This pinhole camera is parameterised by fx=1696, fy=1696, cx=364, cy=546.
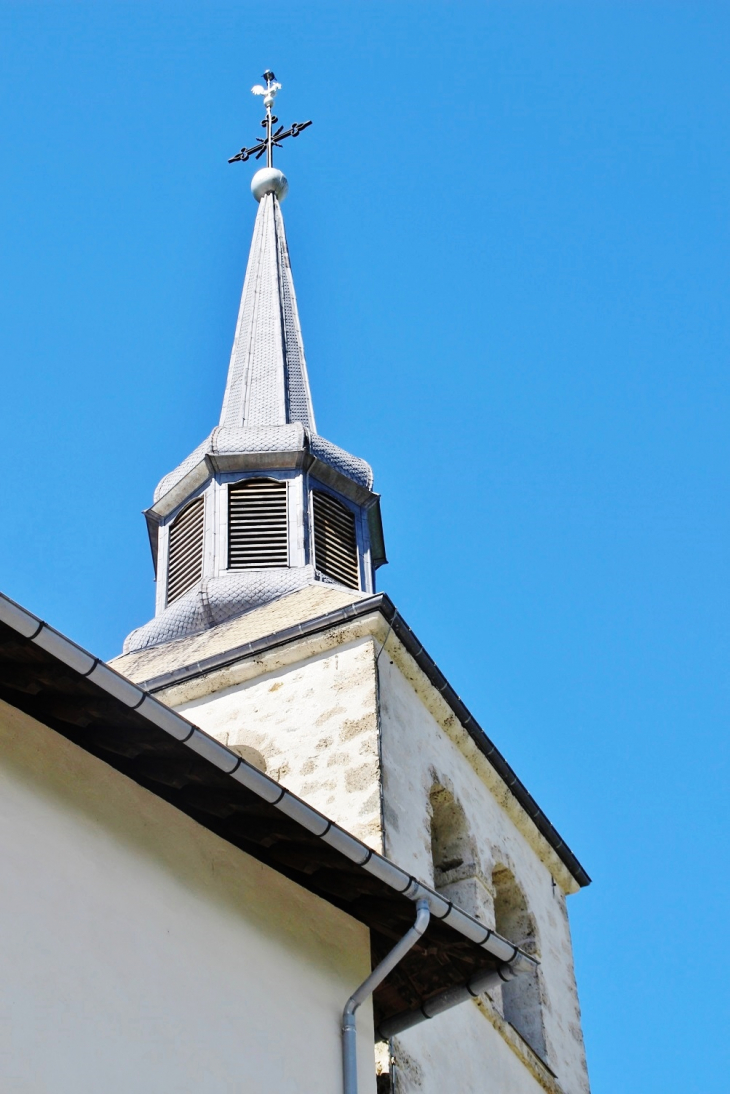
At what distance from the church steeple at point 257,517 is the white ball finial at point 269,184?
466cm

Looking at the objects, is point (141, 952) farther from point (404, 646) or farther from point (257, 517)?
point (257, 517)

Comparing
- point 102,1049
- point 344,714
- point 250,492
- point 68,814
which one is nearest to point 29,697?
point 68,814

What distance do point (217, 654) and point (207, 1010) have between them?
597cm

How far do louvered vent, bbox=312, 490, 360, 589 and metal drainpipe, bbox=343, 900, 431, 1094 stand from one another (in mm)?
7574

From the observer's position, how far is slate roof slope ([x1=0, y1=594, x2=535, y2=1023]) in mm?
5965

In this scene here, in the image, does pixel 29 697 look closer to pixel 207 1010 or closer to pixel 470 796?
pixel 207 1010

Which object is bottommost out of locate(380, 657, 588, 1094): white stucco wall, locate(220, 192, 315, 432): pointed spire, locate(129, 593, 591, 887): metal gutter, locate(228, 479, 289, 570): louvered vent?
locate(380, 657, 588, 1094): white stucco wall

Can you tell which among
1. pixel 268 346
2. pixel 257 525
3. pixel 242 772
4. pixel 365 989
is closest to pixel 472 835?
pixel 257 525

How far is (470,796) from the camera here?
12.1 metres

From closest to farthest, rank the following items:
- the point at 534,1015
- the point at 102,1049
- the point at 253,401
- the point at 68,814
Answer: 1. the point at 102,1049
2. the point at 68,814
3. the point at 534,1015
4. the point at 253,401

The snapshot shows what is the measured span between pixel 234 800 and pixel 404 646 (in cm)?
517

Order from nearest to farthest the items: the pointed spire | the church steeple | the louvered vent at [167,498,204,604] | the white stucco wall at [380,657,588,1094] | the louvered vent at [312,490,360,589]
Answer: the white stucco wall at [380,657,588,1094], the church steeple, the louvered vent at [312,490,360,589], the louvered vent at [167,498,204,604], the pointed spire

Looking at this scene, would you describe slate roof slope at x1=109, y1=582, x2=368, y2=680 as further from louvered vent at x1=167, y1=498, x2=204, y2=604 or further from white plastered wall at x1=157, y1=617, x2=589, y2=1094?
louvered vent at x1=167, y1=498, x2=204, y2=604

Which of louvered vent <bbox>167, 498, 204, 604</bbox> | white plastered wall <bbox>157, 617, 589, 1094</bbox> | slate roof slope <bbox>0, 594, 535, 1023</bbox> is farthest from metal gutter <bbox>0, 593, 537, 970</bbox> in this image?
louvered vent <bbox>167, 498, 204, 604</bbox>
